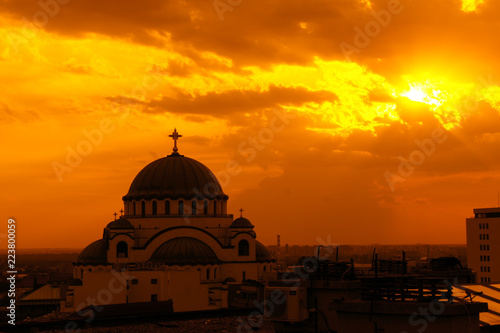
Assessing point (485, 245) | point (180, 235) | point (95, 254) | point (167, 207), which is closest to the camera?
point (180, 235)

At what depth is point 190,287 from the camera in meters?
50.0

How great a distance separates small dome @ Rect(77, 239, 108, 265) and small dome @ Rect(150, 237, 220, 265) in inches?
184

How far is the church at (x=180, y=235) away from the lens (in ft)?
177

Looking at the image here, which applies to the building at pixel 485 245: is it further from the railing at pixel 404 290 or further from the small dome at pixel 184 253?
the railing at pixel 404 290

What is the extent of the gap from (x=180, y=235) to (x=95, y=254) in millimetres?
6525

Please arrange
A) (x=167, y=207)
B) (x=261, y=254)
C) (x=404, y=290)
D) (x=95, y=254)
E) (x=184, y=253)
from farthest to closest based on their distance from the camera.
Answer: (x=261, y=254) < (x=95, y=254) < (x=167, y=207) < (x=184, y=253) < (x=404, y=290)

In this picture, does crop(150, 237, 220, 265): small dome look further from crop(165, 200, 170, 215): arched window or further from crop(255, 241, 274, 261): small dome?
crop(255, 241, 274, 261): small dome

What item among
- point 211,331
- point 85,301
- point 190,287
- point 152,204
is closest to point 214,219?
point 152,204

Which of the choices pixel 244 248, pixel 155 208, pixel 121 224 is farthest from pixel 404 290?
pixel 244 248

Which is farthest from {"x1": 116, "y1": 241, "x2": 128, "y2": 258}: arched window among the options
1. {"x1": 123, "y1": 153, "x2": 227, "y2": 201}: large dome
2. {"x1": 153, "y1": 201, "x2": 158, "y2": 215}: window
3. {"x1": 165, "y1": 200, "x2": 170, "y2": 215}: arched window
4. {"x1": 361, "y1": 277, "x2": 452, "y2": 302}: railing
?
{"x1": 361, "y1": 277, "x2": 452, "y2": 302}: railing

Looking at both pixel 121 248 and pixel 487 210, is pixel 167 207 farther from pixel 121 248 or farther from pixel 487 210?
pixel 487 210

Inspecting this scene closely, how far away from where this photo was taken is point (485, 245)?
3120 inches

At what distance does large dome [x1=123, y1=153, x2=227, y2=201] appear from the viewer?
57.3 m

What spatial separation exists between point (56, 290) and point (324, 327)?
220 ft
